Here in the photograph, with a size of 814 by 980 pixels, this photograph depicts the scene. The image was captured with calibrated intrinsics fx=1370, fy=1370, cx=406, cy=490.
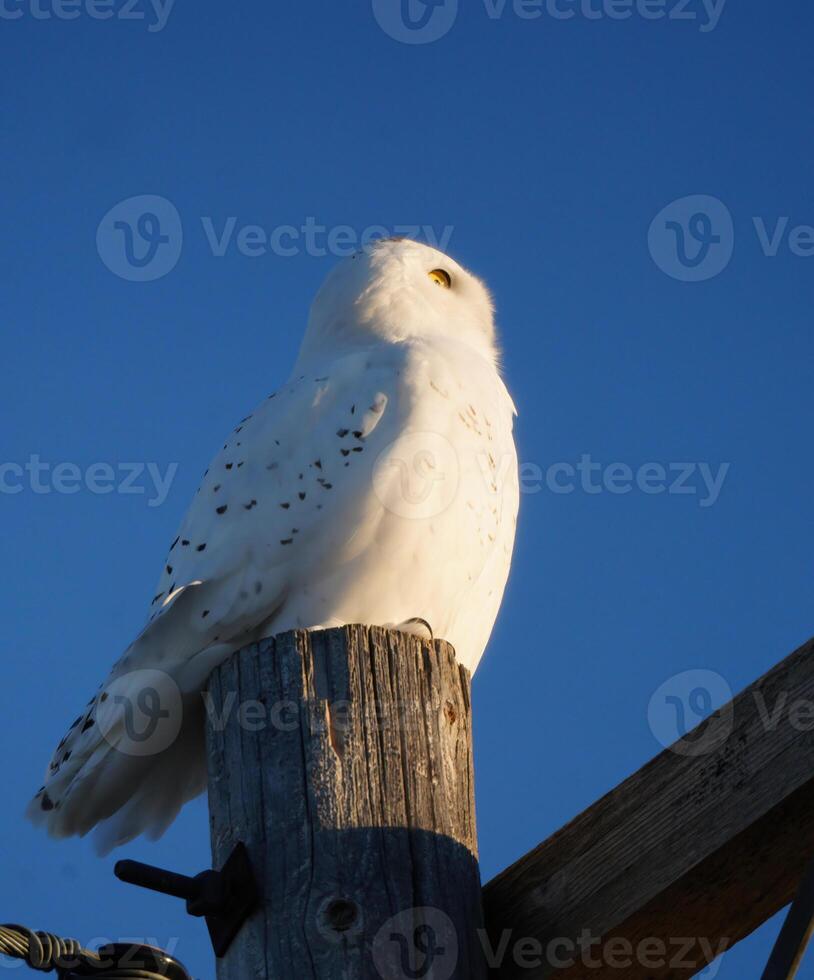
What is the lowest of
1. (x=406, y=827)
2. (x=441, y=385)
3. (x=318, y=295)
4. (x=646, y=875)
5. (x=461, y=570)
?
(x=646, y=875)

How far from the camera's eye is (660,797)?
6.88 ft

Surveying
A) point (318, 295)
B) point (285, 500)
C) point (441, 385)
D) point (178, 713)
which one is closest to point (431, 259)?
point (318, 295)

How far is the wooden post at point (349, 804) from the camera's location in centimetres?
209

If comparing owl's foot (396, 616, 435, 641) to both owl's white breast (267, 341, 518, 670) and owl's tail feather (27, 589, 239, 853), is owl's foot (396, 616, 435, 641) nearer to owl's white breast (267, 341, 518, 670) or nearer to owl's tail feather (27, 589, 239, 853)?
owl's white breast (267, 341, 518, 670)

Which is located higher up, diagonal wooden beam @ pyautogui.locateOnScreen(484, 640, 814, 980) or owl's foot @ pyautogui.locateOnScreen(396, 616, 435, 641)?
owl's foot @ pyautogui.locateOnScreen(396, 616, 435, 641)

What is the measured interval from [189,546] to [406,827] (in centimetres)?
165

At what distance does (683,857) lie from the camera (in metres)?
2.03

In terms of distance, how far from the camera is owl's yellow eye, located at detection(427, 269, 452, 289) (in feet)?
Answer: 16.1

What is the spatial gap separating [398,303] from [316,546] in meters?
1.28

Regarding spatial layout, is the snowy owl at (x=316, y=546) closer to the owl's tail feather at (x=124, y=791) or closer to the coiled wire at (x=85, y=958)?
the owl's tail feather at (x=124, y=791)

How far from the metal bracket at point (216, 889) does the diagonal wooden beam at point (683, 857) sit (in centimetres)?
42

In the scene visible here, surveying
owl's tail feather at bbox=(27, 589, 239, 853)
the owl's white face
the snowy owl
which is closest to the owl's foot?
the snowy owl

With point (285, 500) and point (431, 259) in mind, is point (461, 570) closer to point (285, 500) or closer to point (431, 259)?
point (285, 500)

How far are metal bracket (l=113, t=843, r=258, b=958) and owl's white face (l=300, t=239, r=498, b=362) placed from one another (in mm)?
2409
